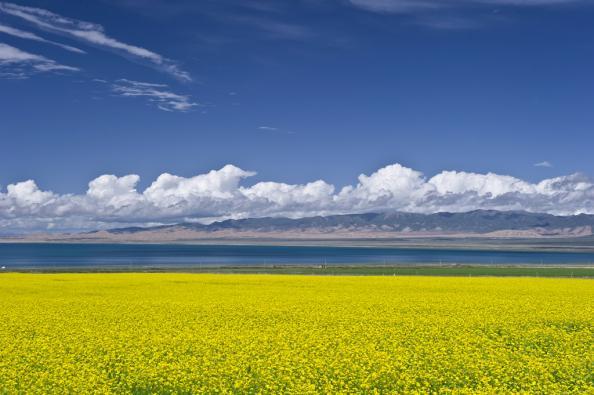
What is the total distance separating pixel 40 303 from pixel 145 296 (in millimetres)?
6912

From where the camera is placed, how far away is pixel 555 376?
56.9 feet

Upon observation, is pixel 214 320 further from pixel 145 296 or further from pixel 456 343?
pixel 145 296

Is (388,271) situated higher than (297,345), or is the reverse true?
(297,345)

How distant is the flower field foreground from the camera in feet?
52.9

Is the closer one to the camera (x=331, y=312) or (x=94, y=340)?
(x=94, y=340)

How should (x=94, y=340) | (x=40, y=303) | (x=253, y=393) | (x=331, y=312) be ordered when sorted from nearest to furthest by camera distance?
1. (x=253, y=393)
2. (x=94, y=340)
3. (x=331, y=312)
4. (x=40, y=303)

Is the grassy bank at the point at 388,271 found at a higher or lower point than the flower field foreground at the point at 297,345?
lower

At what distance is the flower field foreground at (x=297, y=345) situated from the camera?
16.1 metres

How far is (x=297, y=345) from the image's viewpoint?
20.0 meters

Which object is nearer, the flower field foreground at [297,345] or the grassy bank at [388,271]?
the flower field foreground at [297,345]

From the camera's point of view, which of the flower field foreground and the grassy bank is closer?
the flower field foreground

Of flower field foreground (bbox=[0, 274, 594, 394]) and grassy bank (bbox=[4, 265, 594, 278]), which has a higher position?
flower field foreground (bbox=[0, 274, 594, 394])

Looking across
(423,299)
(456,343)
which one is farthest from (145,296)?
(456,343)

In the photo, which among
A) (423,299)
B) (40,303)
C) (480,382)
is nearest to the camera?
(480,382)
